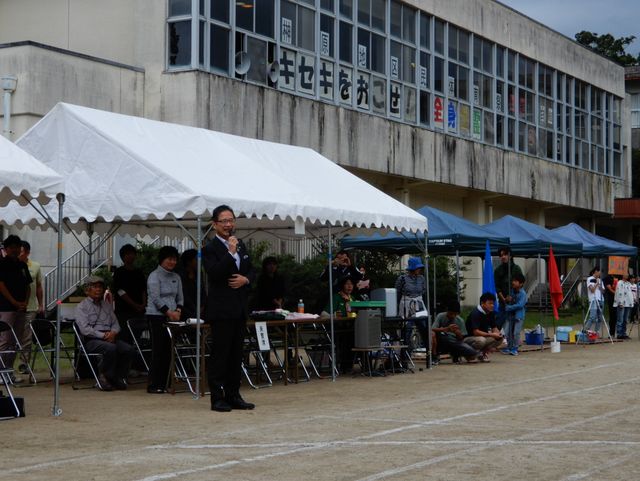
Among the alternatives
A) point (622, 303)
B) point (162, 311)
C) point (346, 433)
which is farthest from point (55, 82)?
point (346, 433)

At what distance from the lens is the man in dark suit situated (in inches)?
496

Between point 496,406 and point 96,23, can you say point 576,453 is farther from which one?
point 96,23

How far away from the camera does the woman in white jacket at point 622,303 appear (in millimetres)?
28406

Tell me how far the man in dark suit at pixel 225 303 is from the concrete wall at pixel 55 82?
1206 cm

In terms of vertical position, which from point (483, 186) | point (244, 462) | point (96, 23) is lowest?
point (244, 462)

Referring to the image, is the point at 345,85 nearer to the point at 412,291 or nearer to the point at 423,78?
the point at 423,78

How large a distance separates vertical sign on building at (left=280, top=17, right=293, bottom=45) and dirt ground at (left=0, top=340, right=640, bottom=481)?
14.3 meters

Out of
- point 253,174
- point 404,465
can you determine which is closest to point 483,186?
point 253,174

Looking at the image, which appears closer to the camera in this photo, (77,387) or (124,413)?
(124,413)

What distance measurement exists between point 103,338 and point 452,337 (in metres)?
7.11

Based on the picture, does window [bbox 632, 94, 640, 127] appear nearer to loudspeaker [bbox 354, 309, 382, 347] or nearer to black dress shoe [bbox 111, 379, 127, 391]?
loudspeaker [bbox 354, 309, 382, 347]

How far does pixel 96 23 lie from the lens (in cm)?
2747

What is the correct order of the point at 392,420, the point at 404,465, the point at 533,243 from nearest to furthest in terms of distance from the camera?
the point at 404,465, the point at 392,420, the point at 533,243

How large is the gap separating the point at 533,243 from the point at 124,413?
13.8 metres
